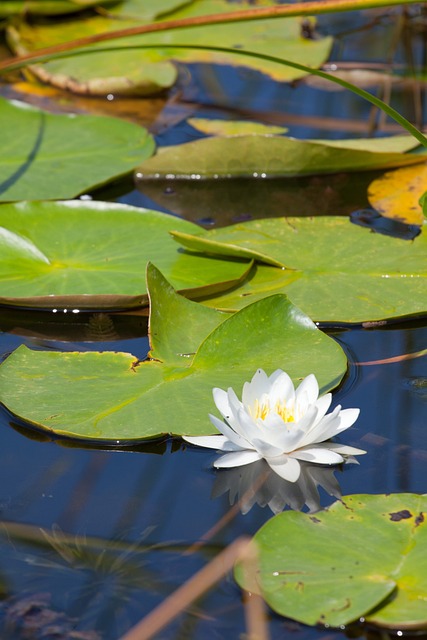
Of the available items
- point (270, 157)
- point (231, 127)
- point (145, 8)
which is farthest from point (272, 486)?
point (145, 8)

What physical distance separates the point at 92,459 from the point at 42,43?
8.17 ft

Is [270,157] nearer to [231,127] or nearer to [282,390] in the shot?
[231,127]

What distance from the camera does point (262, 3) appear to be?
12.9 feet

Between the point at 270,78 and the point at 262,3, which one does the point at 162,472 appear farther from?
the point at 262,3

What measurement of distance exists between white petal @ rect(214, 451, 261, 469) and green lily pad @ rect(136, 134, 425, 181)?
1.25 meters

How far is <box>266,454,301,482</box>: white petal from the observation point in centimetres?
130

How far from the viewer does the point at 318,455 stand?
1.33 meters

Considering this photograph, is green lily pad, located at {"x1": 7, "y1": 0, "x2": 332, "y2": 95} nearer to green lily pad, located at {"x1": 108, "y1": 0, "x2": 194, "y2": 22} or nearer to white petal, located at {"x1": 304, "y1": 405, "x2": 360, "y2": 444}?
green lily pad, located at {"x1": 108, "y1": 0, "x2": 194, "y2": 22}

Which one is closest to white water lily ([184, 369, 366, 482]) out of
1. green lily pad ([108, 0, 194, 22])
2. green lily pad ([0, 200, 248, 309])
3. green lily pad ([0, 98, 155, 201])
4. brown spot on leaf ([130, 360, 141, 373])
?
brown spot on leaf ([130, 360, 141, 373])

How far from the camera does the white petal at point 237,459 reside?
131 centimetres

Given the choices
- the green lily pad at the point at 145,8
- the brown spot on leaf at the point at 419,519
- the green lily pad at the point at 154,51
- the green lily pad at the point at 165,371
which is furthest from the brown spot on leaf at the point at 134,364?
the green lily pad at the point at 145,8

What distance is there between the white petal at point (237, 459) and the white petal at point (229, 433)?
2cm

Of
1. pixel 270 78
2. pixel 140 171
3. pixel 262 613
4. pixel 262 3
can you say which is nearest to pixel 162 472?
pixel 262 613

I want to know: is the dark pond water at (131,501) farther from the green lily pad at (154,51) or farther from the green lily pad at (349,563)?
the green lily pad at (154,51)
